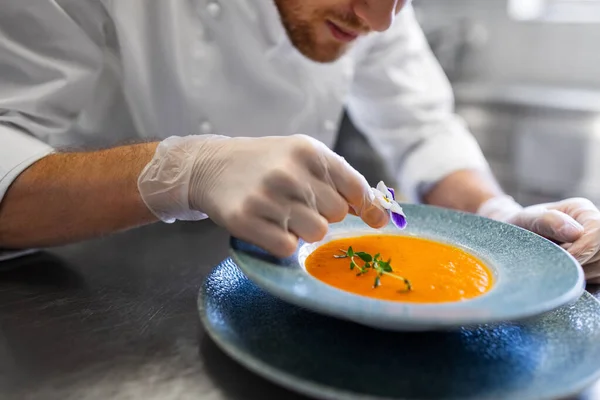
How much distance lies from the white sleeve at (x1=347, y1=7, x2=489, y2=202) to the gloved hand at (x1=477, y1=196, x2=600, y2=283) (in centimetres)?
41

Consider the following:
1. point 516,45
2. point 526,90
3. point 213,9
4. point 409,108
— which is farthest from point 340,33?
point 516,45

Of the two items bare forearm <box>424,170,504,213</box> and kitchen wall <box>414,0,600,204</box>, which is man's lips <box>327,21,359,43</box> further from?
kitchen wall <box>414,0,600,204</box>

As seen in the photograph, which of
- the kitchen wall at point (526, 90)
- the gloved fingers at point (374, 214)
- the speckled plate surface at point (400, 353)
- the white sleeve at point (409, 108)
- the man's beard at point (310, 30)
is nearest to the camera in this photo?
the speckled plate surface at point (400, 353)

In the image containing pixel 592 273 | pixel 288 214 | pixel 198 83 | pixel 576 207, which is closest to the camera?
pixel 288 214

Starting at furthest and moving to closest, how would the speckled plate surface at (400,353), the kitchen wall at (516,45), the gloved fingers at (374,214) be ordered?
the kitchen wall at (516,45)
the gloved fingers at (374,214)
the speckled plate surface at (400,353)

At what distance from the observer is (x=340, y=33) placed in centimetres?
119

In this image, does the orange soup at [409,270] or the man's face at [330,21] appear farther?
the man's face at [330,21]

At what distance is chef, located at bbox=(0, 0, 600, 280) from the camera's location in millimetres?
775

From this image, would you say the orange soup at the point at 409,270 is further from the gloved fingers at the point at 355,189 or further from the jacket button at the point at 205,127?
the jacket button at the point at 205,127

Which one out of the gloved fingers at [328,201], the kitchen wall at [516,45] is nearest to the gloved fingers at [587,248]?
the gloved fingers at [328,201]

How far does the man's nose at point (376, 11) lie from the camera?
110cm

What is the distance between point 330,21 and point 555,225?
21.6 inches

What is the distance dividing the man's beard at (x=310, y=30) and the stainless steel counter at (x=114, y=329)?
1.51 ft

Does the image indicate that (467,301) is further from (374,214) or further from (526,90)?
(526,90)
